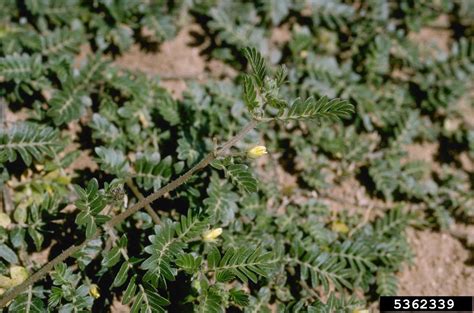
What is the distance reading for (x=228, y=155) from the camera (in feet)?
7.26

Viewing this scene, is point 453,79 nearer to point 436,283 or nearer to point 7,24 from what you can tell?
point 436,283

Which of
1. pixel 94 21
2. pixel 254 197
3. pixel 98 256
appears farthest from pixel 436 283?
pixel 94 21

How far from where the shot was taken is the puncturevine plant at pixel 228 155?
237 centimetres

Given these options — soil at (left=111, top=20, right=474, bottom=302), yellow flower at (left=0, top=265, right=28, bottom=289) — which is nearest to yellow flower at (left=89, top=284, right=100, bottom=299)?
yellow flower at (left=0, top=265, right=28, bottom=289)

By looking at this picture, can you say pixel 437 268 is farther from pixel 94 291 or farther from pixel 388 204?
pixel 94 291

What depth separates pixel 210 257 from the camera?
7.93 feet

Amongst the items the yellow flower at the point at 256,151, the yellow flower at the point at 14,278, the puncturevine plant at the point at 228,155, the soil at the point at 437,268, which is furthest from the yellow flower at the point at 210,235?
the soil at the point at 437,268

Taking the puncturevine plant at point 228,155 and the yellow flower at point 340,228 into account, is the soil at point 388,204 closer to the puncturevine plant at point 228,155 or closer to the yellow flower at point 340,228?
the puncturevine plant at point 228,155

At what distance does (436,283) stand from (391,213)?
49 cm

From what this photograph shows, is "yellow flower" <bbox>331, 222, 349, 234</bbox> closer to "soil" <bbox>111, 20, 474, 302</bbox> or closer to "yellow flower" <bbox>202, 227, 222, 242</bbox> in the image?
"soil" <bbox>111, 20, 474, 302</bbox>

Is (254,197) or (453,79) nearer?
(254,197)

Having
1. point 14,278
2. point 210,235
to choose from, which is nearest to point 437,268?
point 210,235

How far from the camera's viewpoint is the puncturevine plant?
2.37 metres

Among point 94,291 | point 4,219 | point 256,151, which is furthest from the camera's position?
point 4,219
